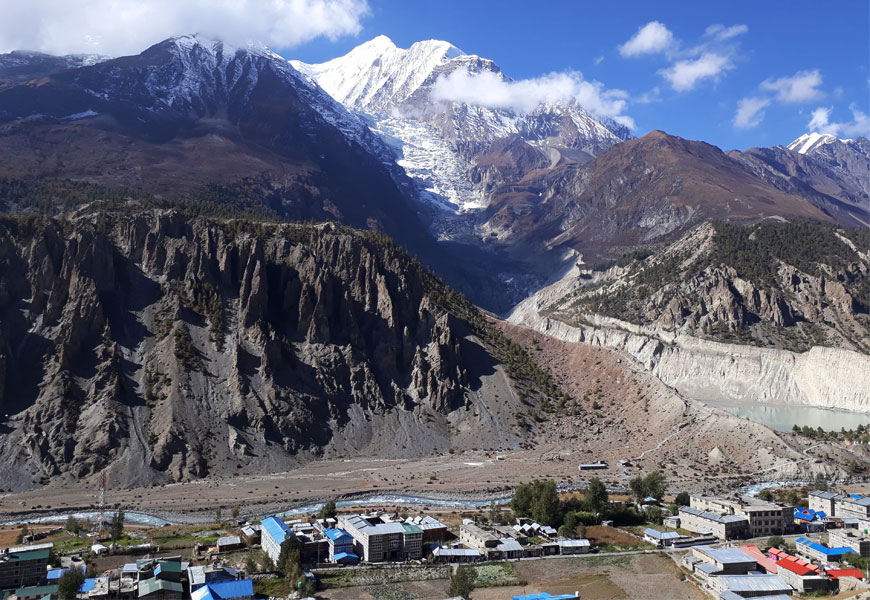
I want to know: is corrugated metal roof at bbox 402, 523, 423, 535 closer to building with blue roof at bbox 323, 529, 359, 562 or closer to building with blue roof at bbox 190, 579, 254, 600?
building with blue roof at bbox 323, 529, 359, 562

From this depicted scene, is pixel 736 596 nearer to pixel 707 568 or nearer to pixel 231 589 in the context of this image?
pixel 707 568

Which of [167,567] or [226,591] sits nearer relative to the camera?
[226,591]

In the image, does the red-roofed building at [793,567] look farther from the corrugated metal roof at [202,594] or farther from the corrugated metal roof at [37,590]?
the corrugated metal roof at [37,590]

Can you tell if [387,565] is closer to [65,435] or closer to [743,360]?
[65,435]

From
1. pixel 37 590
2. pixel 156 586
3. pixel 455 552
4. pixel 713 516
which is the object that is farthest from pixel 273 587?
pixel 713 516

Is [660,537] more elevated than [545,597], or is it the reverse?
[660,537]

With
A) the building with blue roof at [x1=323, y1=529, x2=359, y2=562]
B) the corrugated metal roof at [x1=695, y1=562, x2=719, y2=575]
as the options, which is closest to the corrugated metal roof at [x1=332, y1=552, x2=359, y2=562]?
the building with blue roof at [x1=323, y1=529, x2=359, y2=562]
